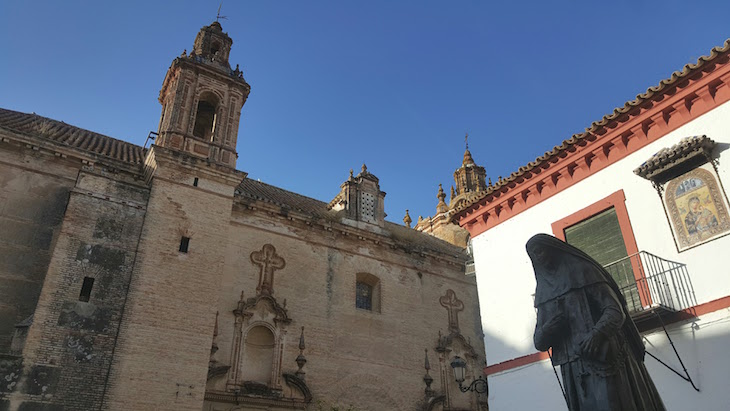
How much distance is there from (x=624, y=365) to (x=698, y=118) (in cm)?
651

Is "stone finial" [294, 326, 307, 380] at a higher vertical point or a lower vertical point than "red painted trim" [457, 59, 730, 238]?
lower

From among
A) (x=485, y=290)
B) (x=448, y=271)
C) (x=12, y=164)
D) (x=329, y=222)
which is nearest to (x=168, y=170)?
(x=12, y=164)

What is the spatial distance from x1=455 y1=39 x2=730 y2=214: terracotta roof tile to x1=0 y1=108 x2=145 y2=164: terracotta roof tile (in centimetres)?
1010

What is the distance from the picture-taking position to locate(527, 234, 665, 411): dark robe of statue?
4.54 m

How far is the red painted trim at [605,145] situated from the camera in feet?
30.5

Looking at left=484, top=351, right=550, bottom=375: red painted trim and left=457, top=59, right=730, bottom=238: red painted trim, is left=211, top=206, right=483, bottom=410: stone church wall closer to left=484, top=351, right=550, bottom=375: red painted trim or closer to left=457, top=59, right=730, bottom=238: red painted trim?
left=457, top=59, right=730, bottom=238: red painted trim

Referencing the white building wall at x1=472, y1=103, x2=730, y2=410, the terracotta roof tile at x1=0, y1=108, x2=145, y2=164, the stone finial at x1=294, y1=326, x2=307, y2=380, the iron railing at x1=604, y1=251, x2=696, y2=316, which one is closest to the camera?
the white building wall at x1=472, y1=103, x2=730, y2=410

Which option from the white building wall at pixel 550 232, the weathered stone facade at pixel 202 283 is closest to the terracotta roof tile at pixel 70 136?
the weathered stone facade at pixel 202 283

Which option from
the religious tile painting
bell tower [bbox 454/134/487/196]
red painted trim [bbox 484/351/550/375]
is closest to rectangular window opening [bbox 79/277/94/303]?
red painted trim [bbox 484/351/550/375]

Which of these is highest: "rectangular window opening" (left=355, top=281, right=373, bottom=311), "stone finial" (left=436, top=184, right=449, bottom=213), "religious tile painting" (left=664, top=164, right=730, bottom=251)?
"stone finial" (left=436, top=184, right=449, bottom=213)

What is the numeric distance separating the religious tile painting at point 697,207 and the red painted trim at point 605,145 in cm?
110

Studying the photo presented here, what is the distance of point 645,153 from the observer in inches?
395

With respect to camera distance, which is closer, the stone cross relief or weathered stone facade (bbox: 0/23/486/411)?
weathered stone facade (bbox: 0/23/486/411)

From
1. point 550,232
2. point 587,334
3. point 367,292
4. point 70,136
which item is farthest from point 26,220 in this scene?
point 587,334
